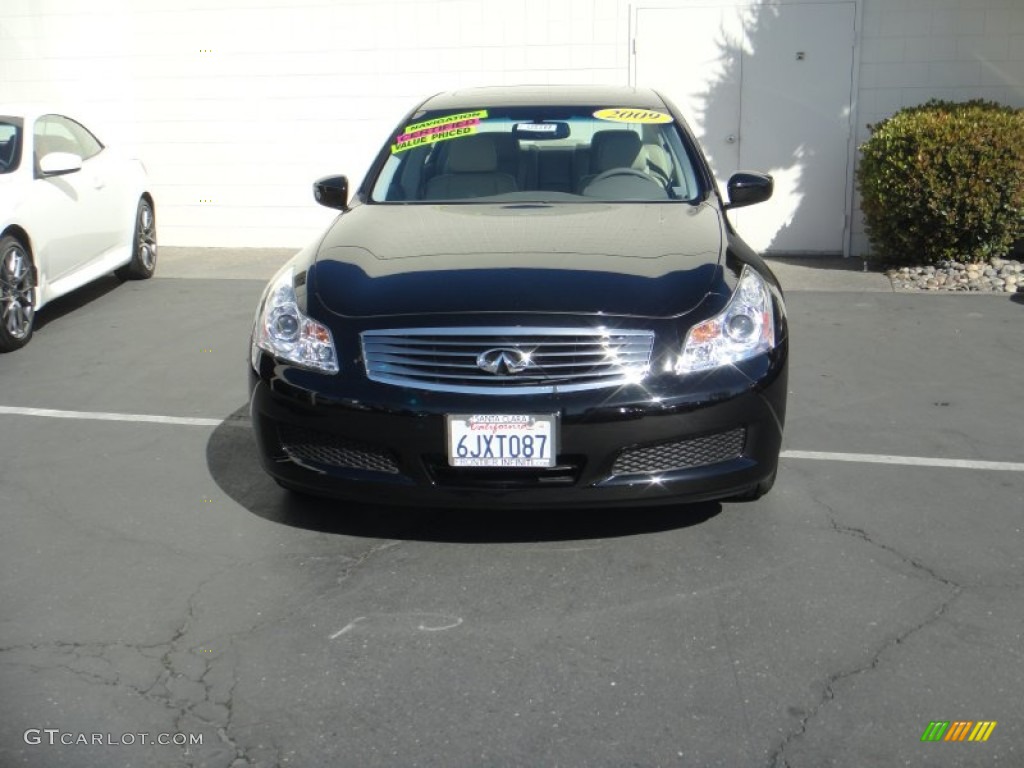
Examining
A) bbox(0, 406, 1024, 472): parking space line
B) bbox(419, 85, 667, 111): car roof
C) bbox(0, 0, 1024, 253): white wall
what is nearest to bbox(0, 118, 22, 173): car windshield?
bbox(0, 406, 1024, 472): parking space line

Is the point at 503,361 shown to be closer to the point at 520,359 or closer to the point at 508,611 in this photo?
the point at 520,359

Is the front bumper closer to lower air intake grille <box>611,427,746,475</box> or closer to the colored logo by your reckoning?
lower air intake grille <box>611,427,746,475</box>

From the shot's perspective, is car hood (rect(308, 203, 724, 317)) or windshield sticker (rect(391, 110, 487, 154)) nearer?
car hood (rect(308, 203, 724, 317))

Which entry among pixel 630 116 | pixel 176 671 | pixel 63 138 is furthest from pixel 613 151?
pixel 63 138

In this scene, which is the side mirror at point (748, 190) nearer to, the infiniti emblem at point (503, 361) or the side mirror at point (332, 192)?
the side mirror at point (332, 192)

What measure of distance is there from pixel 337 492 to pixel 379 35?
7939mm

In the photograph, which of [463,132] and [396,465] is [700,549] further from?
[463,132]

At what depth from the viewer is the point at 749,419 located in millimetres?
4309

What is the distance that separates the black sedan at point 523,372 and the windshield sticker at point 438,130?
52.1 inches

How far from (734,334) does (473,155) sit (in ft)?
6.96

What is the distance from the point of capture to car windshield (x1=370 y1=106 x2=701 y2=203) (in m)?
5.85

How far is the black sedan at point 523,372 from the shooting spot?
163 inches

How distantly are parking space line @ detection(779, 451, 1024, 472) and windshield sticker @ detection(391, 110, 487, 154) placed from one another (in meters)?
2.21

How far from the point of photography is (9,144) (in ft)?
27.7
